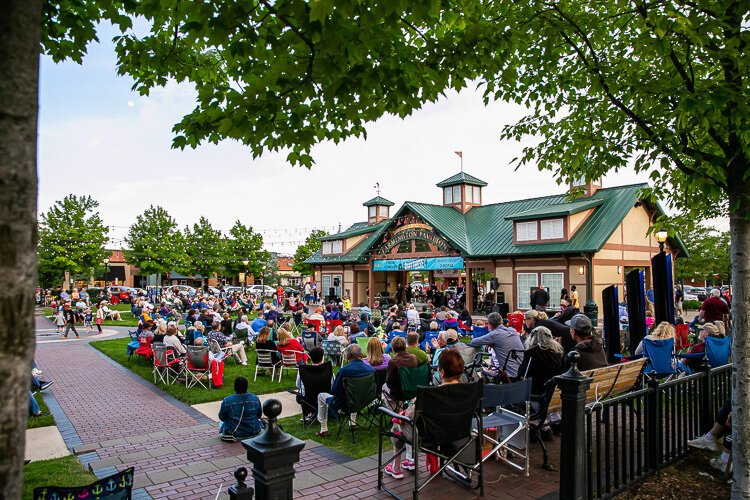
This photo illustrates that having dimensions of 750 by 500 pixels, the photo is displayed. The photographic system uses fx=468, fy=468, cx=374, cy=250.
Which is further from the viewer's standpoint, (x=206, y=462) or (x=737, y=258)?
(x=206, y=462)

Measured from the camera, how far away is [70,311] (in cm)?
2033

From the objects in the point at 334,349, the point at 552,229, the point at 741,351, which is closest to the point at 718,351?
the point at 741,351

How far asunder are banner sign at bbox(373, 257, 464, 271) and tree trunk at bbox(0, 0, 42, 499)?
26.9m

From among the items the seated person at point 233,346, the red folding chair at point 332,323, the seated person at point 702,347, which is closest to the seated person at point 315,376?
the seated person at point 702,347

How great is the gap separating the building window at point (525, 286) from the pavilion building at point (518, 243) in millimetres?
53

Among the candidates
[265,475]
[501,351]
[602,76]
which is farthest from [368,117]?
[501,351]

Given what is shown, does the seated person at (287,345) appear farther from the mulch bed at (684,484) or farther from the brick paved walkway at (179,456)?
the mulch bed at (684,484)

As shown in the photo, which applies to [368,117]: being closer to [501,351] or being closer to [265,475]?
[265,475]

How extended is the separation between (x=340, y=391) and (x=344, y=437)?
0.68 metres

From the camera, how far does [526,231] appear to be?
2562 centimetres

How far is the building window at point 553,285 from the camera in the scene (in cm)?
2378

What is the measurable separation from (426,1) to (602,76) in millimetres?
2697

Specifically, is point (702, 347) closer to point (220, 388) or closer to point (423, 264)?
point (220, 388)

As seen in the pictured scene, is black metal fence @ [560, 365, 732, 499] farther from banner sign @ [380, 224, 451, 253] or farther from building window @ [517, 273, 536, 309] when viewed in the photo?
banner sign @ [380, 224, 451, 253]
